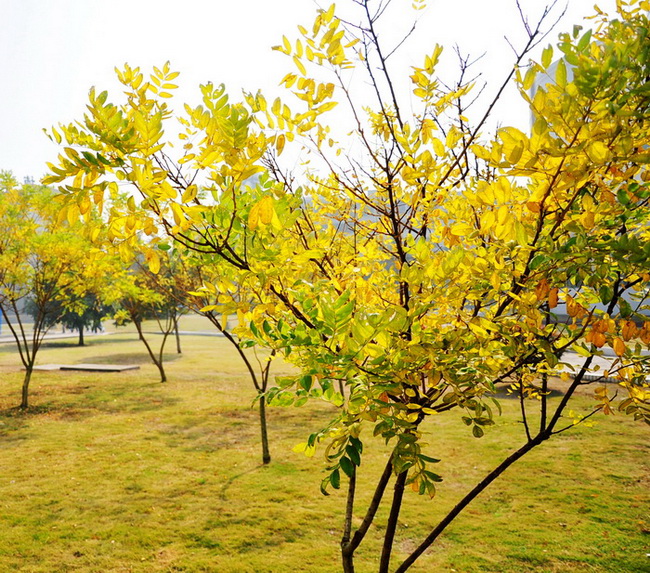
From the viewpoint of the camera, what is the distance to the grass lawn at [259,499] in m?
3.99

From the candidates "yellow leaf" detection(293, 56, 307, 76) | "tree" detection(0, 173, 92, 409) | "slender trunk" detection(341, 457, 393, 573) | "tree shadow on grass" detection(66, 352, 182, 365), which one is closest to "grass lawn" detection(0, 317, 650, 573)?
"slender trunk" detection(341, 457, 393, 573)

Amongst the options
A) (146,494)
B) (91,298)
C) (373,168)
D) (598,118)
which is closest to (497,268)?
(598,118)

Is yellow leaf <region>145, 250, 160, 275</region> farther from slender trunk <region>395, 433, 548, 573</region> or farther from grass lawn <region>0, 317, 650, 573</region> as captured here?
grass lawn <region>0, 317, 650, 573</region>

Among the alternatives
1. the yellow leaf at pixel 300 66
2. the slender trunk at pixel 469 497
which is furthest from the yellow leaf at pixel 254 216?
the slender trunk at pixel 469 497

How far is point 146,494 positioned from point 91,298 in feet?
74.8

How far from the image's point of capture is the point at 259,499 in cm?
526

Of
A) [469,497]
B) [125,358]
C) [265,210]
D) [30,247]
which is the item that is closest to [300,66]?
[265,210]

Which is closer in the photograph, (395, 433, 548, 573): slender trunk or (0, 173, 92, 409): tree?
(395, 433, 548, 573): slender trunk

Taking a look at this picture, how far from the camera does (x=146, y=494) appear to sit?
5.37 meters

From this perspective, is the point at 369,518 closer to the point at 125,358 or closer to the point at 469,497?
the point at 469,497

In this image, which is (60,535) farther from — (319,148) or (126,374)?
(126,374)

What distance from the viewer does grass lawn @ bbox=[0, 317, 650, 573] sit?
399cm

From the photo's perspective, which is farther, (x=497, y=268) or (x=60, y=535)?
(x=60, y=535)

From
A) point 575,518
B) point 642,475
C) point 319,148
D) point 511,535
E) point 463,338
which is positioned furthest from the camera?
point 642,475
